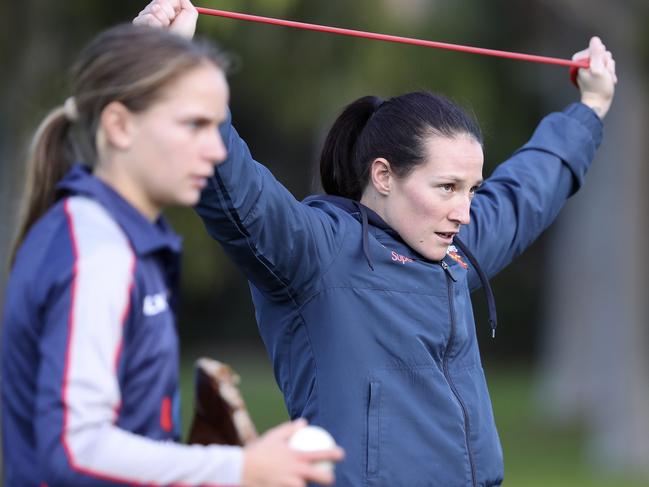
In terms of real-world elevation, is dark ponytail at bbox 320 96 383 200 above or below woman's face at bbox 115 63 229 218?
below

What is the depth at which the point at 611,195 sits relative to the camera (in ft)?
39.8

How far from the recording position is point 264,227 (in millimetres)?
2855

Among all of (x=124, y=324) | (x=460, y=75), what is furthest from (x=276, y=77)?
(x=124, y=324)

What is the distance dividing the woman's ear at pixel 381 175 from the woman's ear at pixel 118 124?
3.76ft

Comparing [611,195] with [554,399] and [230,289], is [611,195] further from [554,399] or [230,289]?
[230,289]

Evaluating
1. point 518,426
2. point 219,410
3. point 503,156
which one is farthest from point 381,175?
point 503,156

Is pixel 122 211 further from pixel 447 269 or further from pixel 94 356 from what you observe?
pixel 447 269

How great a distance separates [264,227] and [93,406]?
90cm

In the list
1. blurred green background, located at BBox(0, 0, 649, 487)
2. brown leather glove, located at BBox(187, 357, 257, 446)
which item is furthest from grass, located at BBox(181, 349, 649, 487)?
brown leather glove, located at BBox(187, 357, 257, 446)

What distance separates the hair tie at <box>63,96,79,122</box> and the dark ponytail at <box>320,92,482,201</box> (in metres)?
1.10

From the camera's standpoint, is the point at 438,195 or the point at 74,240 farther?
the point at 438,195

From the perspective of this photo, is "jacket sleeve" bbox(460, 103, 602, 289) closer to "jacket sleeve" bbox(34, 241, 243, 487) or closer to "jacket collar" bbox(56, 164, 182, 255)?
"jacket collar" bbox(56, 164, 182, 255)

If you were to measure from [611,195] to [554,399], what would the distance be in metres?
4.11

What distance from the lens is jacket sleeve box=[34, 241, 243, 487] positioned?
2033mm
